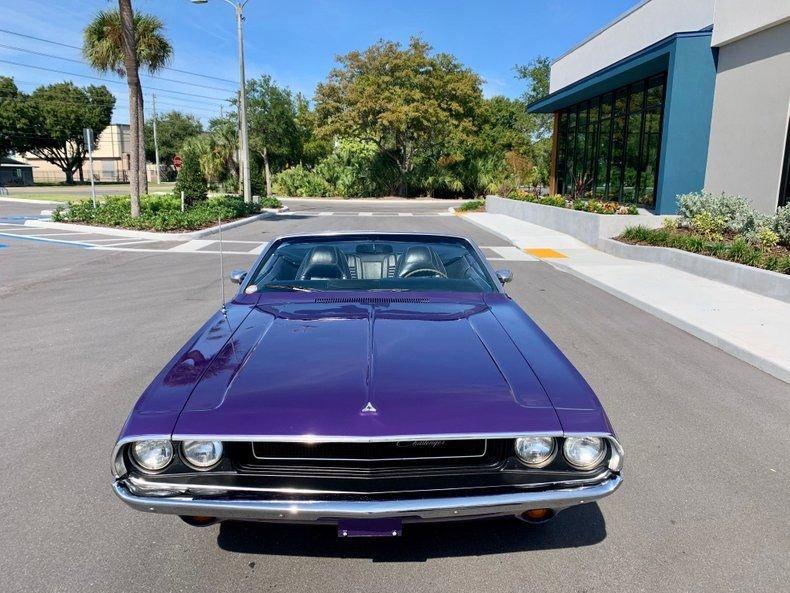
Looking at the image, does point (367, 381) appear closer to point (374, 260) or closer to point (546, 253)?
point (374, 260)

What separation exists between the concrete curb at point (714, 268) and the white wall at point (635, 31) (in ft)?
18.5

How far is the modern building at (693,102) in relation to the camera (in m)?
13.1

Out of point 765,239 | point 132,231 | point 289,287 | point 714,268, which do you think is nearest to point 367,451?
point 289,287

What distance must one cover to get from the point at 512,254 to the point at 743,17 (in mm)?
7398

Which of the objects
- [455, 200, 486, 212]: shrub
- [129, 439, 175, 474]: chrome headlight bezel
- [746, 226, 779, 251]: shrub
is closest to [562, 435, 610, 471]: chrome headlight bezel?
[129, 439, 175, 474]: chrome headlight bezel

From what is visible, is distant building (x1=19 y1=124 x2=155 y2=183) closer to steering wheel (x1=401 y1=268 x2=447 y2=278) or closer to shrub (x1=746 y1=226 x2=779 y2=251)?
shrub (x1=746 y1=226 x2=779 y2=251)

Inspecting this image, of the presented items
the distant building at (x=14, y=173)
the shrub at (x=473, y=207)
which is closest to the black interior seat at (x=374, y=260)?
the shrub at (x=473, y=207)

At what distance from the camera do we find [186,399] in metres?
2.62

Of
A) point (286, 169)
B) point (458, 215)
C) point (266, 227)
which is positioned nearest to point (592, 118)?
point (458, 215)

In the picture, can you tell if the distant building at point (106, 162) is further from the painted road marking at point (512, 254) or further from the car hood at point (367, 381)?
the car hood at point (367, 381)

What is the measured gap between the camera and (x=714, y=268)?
10.8m

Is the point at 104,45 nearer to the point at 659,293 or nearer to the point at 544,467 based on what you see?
the point at 659,293

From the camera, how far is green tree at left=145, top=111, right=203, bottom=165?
288ft

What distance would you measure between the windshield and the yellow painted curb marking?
10.3 m
